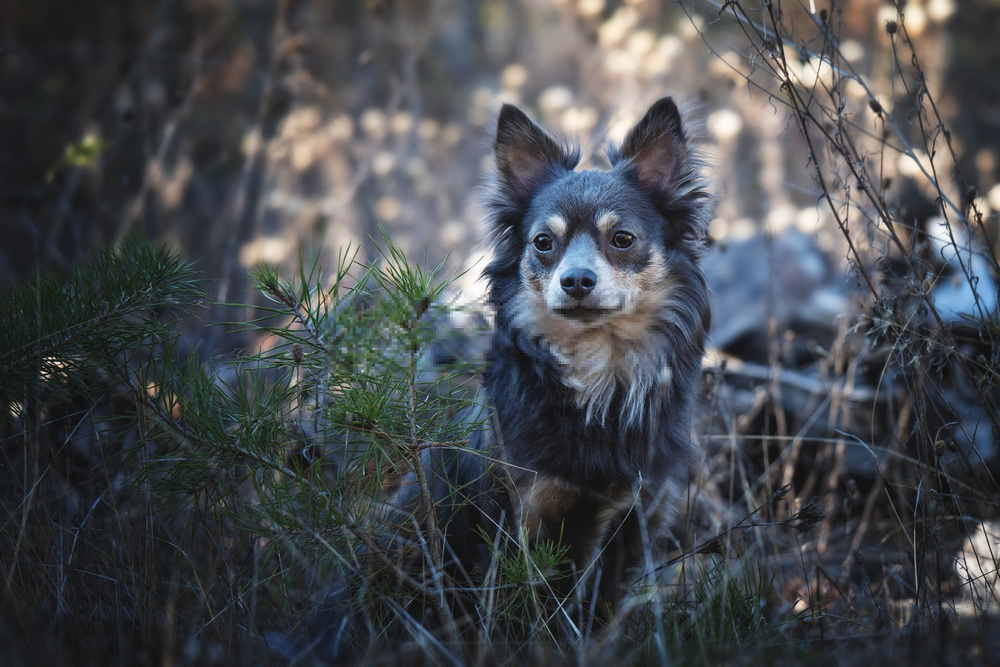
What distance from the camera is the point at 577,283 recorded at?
109 inches

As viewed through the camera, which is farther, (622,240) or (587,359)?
(622,240)

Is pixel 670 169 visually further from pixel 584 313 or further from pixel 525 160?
pixel 584 313

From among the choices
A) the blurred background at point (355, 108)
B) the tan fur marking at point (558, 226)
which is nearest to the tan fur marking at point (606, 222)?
the tan fur marking at point (558, 226)

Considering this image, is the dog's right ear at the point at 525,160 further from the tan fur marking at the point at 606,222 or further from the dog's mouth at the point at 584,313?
the dog's mouth at the point at 584,313

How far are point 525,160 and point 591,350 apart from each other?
3.27 ft

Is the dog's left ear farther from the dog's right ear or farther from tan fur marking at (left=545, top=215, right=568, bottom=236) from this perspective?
tan fur marking at (left=545, top=215, right=568, bottom=236)

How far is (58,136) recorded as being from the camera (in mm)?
5918

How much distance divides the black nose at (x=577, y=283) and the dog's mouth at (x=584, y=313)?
0.07 meters

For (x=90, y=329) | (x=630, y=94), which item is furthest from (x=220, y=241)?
(x=90, y=329)

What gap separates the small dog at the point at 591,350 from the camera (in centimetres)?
264

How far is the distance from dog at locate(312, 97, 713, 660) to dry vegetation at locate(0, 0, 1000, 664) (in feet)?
0.74

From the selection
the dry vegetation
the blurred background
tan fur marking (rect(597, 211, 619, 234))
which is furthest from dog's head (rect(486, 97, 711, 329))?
the blurred background

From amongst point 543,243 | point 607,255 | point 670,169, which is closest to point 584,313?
point 607,255

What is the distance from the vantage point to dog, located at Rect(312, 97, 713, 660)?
2635 millimetres
